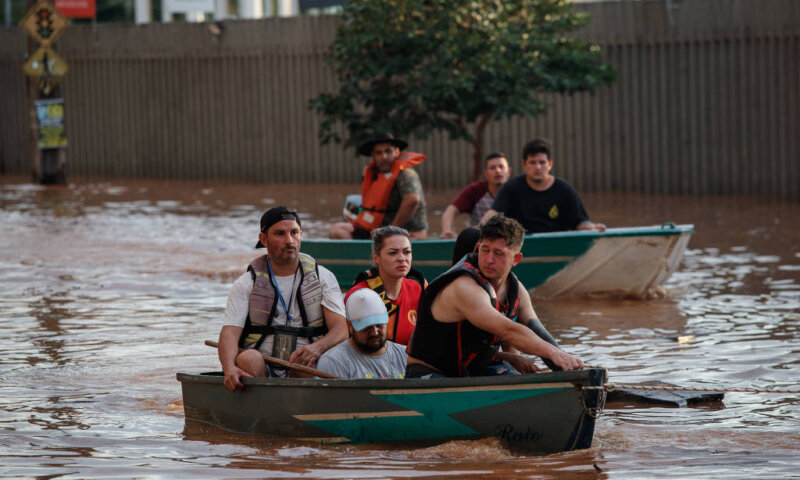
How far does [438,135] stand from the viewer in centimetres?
2208

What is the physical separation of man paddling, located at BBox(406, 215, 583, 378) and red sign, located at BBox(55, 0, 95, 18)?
73.9ft

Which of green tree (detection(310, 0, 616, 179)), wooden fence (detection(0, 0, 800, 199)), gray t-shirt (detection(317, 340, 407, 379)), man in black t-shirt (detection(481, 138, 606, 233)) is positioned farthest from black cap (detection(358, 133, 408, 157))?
wooden fence (detection(0, 0, 800, 199))

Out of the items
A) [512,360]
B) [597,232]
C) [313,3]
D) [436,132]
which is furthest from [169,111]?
[512,360]

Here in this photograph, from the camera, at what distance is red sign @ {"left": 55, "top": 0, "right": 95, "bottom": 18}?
27859 millimetres

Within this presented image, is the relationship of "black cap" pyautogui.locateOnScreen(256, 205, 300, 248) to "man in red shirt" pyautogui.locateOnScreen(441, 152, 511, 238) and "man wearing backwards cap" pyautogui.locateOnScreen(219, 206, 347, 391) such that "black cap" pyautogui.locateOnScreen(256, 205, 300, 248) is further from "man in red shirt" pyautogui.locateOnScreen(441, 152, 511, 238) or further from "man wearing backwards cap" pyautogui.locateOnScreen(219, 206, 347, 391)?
"man in red shirt" pyautogui.locateOnScreen(441, 152, 511, 238)

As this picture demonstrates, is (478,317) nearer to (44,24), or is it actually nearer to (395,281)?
(395,281)

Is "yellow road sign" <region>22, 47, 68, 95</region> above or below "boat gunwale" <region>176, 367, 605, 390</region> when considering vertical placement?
above

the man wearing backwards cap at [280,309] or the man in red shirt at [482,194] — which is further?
the man in red shirt at [482,194]

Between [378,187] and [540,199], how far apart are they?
166cm

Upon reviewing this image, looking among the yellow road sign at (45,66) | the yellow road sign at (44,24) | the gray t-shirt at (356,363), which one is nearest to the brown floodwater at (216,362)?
the gray t-shirt at (356,363)

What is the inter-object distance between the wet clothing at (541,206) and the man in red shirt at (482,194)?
40cm

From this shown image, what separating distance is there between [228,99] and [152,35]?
86.6 inches

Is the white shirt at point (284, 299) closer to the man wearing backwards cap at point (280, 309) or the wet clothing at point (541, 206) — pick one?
the man wearing backwards cap at point (280, 309)

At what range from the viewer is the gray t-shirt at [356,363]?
293 inches
